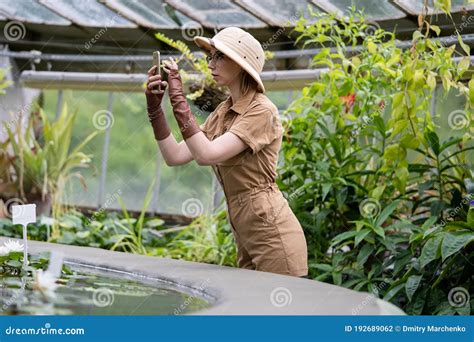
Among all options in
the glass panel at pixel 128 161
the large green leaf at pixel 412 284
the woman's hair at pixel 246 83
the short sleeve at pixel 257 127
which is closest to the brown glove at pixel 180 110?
the short sleeve at pixel 257 127

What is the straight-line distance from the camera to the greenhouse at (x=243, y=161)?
7.69ft

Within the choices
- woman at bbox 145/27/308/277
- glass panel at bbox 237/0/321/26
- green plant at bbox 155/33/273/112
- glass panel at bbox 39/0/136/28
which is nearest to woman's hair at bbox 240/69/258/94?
woman at bbox 145/27/308/277

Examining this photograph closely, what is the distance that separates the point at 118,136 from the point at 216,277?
580 cm

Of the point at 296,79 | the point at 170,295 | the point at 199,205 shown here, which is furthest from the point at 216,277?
the point at 199,205

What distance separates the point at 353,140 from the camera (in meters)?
4.18

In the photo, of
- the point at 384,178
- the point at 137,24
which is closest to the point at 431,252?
the point at 384,178

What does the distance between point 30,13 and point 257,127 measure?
16.2 ft

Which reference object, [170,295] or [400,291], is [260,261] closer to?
[170,295]

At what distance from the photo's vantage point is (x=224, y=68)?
2.63 m

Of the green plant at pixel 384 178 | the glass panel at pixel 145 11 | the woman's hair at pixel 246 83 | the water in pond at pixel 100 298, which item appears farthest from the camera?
the glass panel at pixel 145 11

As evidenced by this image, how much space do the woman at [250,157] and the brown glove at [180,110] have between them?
0.06m

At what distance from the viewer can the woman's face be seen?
2631 millimetres

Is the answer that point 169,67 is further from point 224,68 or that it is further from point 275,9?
point 275,9

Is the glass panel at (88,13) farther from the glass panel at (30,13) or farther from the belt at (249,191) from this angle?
the belt at (249,191)
